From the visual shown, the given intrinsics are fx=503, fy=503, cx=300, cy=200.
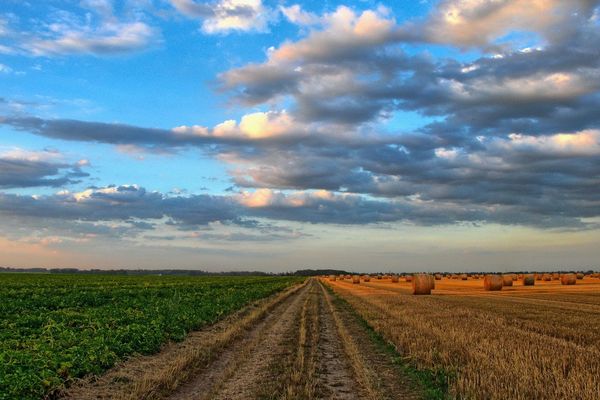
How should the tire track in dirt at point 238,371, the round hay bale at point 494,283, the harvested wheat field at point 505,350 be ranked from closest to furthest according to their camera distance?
the harvested wheat field at point 505,350 → the tire track in dirt at point 238,371 → the round hay bale at point 494,283

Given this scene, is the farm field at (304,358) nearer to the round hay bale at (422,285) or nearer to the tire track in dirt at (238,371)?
the tire track in dirt at (238,371)

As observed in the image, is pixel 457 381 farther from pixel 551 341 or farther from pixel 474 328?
pixel 474 328

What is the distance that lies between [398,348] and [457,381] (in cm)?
477

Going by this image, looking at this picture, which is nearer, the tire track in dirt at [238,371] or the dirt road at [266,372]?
the dirt road at [266,372]

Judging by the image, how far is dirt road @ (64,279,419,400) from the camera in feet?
33.6

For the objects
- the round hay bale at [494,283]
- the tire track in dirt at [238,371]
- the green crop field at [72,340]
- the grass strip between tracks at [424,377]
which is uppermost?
the round hay bale at [494,283]

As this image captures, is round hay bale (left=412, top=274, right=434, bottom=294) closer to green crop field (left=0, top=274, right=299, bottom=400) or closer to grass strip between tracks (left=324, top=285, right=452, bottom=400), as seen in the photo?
green crop field (left=0, top=274, right=299, bottom=400)

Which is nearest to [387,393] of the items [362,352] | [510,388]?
[510,388]

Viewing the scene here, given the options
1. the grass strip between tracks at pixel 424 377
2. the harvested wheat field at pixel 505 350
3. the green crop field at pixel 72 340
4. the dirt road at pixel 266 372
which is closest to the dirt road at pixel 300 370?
the dirt road at pixel 266 372

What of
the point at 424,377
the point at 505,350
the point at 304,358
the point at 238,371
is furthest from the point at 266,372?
the point at 505,350

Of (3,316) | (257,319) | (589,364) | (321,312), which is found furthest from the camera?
(321,312)

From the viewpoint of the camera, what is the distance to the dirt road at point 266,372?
10227 mm

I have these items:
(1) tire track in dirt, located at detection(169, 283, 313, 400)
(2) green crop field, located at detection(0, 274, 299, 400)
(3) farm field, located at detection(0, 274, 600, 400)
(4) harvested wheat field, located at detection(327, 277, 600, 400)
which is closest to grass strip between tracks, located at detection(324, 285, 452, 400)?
(3) farm field, located at detection(0, 274, 600, 400)

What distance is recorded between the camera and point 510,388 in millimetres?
9391
